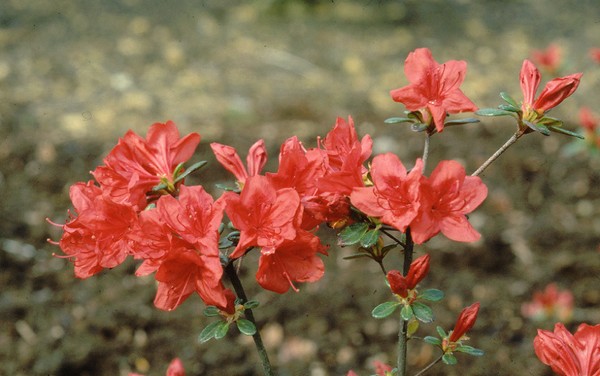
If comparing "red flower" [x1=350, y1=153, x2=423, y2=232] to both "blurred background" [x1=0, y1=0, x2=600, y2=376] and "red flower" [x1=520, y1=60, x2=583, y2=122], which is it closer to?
"red flower" [x1=520, y1=60, x2=583, y2=122]

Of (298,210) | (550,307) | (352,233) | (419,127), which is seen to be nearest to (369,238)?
(352,233)

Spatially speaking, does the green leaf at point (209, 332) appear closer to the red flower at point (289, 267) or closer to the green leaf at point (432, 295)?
the red flower at point (289, 267)

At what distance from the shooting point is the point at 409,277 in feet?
4.31

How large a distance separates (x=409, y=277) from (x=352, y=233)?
14 cm

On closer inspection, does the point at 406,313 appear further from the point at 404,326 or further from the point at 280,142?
the point at 280,142

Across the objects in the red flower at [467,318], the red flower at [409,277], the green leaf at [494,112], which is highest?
the green leaf at [494,112]

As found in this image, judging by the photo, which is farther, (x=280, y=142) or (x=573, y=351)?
(x=280, y=142)

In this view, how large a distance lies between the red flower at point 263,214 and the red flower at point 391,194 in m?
0.11

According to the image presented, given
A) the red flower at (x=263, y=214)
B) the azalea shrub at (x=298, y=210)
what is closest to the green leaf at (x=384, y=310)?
the azalea shrub at (x=298, y=210)

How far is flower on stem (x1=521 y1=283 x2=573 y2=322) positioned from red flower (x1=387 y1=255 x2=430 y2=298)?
199 centimetres

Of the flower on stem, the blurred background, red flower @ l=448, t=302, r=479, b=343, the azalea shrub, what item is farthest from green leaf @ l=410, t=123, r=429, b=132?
the flower on stem

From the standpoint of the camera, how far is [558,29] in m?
6.66

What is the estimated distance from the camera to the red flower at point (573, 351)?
1.33m

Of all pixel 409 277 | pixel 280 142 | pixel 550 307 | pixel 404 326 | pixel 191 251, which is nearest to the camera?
pixel 191 251
